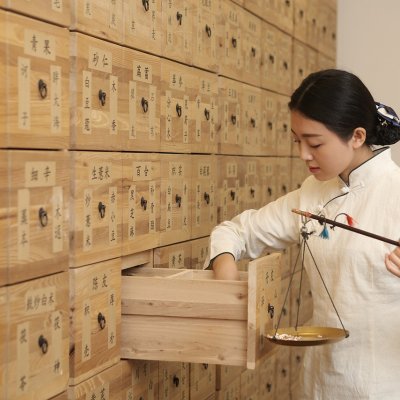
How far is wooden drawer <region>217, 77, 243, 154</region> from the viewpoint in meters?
3.05

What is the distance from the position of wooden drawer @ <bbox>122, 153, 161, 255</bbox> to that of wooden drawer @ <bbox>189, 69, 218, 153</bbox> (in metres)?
0.34

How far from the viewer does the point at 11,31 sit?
177cm

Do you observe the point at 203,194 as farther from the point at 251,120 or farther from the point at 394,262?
the point at 394,262

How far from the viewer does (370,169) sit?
7.33ft

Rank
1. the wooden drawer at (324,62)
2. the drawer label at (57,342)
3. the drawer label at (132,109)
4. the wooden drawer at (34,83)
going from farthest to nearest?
the wooden drawer at (324,62), the drawer label at (132,109), the drawer label at (57,342), the wooden drawer at (34,83)

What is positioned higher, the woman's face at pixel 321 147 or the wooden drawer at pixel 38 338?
the woman's face at pixel 321 147

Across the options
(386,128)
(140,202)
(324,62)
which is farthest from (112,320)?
(324,62)

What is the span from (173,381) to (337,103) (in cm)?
107

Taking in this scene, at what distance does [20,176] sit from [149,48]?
0.74 metres

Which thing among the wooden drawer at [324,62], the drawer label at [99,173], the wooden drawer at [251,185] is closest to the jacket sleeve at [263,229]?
the drawer label at [99,173]

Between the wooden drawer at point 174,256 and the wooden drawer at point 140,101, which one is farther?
the wooden drawer at point 174,256

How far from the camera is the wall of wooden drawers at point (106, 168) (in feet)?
5.98

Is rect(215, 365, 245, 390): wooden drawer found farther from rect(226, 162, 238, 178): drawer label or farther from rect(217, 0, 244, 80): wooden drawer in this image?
rect(217, 0, 244, 80): wooden drawer

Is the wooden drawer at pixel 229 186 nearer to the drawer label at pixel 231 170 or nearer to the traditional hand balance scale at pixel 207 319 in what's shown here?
the drawer label at pixel 231 170
